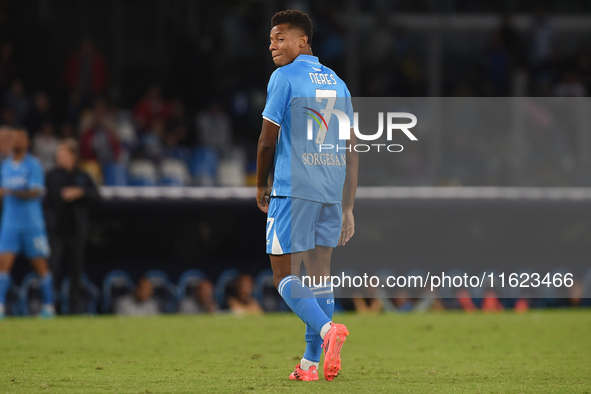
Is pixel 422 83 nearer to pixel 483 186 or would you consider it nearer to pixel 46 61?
pixel 483 186

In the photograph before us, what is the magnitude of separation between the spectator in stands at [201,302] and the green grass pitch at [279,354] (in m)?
2.10

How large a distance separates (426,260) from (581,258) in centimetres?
306

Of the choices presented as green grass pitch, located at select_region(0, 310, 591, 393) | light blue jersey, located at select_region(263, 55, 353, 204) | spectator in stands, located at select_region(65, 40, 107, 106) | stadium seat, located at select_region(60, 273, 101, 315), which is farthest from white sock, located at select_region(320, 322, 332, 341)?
spectator in stands, located at select_region(65, 40, 107, 106)

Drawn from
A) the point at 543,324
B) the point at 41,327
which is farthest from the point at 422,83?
the point at 41,327

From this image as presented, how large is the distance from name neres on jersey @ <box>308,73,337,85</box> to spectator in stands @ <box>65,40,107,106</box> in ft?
34.7

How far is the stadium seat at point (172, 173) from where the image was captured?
14.1 metres

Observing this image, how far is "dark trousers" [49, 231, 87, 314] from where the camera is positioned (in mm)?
11945

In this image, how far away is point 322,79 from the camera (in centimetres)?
570

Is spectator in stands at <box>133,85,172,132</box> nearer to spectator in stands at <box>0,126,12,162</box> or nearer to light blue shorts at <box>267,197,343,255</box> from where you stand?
spectator in stands at <box>0,126,12,162</box>

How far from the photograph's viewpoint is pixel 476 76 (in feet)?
56.6

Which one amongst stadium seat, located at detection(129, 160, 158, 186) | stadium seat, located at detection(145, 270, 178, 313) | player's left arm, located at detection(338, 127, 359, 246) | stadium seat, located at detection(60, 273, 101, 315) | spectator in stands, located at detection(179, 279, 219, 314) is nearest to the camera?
player's left arm, located at detection(338, 127, 359, 246)

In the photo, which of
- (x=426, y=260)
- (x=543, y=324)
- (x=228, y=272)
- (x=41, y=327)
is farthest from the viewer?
(x=228, y=272)

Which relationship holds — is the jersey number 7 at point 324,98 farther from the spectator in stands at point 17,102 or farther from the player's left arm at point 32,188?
the spectator in stands at point 17,102

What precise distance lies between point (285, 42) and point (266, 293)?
9.18 meters
